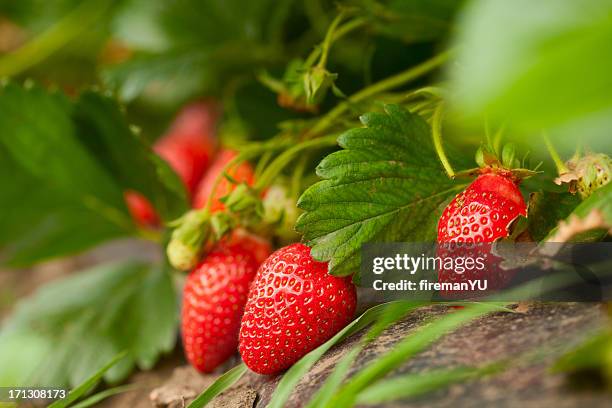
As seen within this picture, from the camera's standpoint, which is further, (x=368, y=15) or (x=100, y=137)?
(x=100, y=137)

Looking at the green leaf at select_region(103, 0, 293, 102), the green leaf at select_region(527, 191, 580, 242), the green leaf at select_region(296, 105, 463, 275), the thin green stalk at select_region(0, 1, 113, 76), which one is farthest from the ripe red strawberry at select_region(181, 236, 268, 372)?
the thin green stalk at select_region(0, 1, 113, 76)

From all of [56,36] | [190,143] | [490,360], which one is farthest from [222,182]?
[56,36]

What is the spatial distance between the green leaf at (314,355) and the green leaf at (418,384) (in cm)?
10

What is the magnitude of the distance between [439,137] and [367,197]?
8 centimetres

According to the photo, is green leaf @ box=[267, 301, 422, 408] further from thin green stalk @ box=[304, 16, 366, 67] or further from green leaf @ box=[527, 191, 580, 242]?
thin green stalk @ box=[304, 16, 366, 67]

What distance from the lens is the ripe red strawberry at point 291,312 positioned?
62 cm

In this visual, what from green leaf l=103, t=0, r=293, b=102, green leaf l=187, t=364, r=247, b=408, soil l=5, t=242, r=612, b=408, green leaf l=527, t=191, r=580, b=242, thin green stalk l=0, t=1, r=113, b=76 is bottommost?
green leaf l=187, t=364, r=247, b=408

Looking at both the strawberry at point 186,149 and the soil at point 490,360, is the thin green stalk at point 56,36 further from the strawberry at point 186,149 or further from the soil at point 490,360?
the soil at point 490,360

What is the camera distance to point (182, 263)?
74 cm

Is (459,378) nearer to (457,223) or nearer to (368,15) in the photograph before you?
(457,223)

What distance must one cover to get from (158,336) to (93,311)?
0.11 m

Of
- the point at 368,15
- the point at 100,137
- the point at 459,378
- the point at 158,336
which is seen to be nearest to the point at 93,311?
the point at 158,336

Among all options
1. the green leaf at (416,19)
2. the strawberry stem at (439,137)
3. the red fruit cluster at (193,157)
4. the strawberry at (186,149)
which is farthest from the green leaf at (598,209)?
the strawberry at (186,149)

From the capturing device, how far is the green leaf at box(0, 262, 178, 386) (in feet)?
2.89
